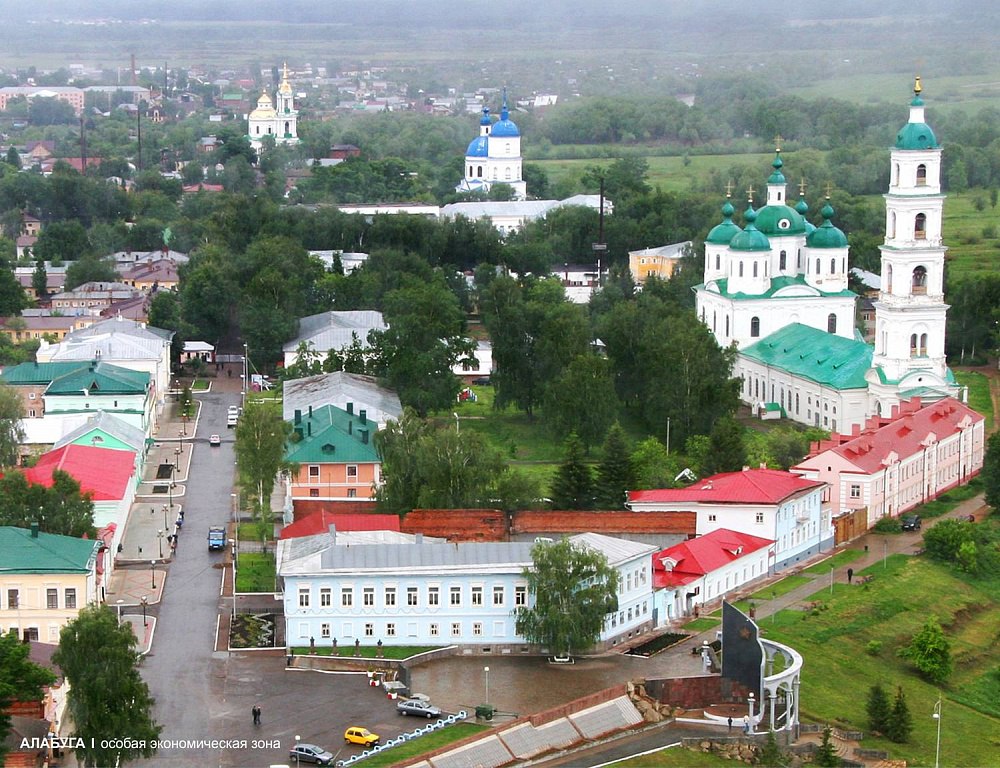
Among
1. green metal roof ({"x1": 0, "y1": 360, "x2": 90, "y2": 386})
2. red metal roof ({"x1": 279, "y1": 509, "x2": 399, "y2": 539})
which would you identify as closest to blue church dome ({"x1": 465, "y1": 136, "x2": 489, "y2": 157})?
green metal roof ({"x1": 0, "y1": 360, "x2": 90, "y2": 386})

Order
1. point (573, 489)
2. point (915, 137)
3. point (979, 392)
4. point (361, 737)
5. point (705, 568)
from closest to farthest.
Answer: point (361, 737)
point (705, 568)
point (573, 489)
point (915, 137)
point (979, 392)

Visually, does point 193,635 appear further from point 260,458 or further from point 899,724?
point 899,724

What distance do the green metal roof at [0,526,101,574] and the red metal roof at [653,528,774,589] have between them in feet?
28.9

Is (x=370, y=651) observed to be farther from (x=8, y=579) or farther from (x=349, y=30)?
(x=349, y=30)

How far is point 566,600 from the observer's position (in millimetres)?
30438

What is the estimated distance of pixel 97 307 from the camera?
202 feet

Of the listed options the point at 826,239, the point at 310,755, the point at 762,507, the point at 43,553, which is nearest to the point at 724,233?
the point at 826,239

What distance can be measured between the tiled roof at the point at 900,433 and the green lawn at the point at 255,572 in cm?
1025

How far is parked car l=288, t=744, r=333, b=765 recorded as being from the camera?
2602cm

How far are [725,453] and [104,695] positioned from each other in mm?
17680

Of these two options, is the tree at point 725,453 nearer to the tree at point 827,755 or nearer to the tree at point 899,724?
the tree at point 899,724

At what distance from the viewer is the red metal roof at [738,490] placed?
117ft

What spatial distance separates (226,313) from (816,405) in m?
17.5

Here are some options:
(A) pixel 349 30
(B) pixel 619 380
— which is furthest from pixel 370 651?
(A) pixel 349 30
